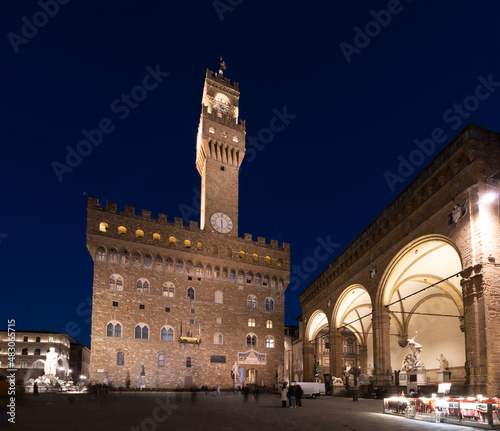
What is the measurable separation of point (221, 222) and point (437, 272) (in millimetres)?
25518

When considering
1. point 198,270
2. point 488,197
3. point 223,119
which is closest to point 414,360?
point 488,197

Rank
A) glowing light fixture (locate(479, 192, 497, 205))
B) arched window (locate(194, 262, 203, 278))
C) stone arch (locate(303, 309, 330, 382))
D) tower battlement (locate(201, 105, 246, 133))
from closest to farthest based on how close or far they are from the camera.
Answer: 1. glowing light fixture (locate(479, 192, 497, 205))
2. stone arch (locate(303, 309, 330, 382))
3. arched window (locate(194, 262, 203, 278))
4. tower battlement (locate(201, 105, 246, 133))

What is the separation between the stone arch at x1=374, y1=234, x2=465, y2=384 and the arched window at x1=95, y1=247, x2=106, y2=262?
24.3m

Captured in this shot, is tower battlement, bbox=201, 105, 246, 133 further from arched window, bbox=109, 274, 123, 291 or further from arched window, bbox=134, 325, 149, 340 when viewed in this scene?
arched window, bbox=134, 325, 149, 340

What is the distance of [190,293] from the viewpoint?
1571 inches

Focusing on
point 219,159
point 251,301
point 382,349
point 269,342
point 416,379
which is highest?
point 219,159

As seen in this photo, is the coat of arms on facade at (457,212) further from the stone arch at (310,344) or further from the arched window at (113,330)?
the arched window at (113,330)

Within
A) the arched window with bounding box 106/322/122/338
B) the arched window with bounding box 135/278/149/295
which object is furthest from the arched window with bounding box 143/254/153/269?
the arched window with bounding box 106/322/122/338

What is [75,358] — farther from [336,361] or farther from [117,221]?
[336,361]

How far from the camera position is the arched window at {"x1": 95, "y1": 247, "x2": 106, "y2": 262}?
36.3 meters

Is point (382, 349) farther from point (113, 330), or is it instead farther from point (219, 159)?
point (219, 159)

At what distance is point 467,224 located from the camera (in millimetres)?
14117

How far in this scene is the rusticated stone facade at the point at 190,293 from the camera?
117 ft

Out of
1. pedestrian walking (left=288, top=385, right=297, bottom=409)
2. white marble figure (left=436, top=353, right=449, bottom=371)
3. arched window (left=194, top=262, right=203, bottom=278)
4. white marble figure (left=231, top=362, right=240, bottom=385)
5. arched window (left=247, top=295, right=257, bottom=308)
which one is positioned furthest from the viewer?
arched window (left=247, top=295, right=257, bottom=308)
